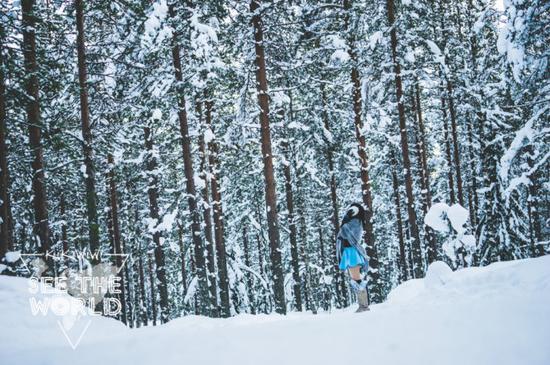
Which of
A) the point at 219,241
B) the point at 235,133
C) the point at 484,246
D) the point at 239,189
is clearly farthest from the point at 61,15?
the point at 484,246

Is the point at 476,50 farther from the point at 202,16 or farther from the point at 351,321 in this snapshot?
the point at 351,321

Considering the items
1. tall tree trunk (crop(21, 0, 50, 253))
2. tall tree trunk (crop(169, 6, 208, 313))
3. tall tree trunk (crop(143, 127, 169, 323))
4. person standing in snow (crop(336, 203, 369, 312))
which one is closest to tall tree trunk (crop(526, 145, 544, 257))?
person standing in snow (crop(336, 203, 369, 312))

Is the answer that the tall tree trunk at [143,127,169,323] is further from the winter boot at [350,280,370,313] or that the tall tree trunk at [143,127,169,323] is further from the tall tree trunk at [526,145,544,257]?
the tall tree trunk at [526,145,544,257]

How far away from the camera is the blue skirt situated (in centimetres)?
727

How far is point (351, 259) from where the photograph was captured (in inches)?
287

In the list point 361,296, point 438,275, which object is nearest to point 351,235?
point 361,296

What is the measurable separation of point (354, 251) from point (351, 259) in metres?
0.18

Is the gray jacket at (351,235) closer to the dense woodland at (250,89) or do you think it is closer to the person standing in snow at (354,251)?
the person standing in snow at (354,251)

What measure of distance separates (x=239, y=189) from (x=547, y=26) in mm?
20228

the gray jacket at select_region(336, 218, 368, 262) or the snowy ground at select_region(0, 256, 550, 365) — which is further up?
the gray jacket at select_region(336, 218, 368, 262)

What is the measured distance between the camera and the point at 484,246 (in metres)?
16.8

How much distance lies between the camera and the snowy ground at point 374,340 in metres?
3.07

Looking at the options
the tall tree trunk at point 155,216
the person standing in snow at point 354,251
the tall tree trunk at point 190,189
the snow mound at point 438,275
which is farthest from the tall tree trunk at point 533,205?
the tall tree trunk at point 155,216

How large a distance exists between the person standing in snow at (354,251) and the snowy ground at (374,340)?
2.05m
